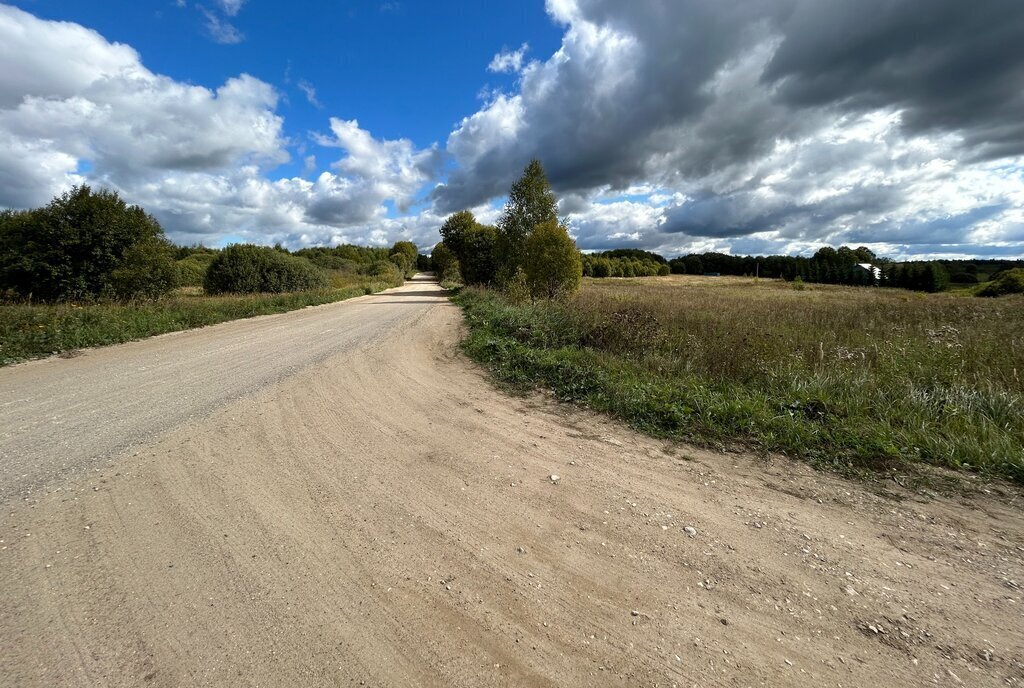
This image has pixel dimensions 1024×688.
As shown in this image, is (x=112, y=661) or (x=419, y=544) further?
(x=419, y=544)

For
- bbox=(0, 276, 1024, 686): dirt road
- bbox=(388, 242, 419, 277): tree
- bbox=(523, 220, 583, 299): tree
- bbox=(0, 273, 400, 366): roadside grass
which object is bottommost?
bbox=(0, 276, 1024, 686): dirt road

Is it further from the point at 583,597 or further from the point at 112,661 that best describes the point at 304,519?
the point at 583,597

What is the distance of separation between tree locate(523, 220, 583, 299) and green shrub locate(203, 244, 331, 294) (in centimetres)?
2225

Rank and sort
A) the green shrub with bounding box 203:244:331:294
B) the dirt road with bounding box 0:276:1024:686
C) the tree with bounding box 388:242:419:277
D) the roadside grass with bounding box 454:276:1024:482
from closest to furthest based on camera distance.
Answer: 1. the dirt road with bounding box 0:276:1024:686
2. the roadside grass with bounding box 454:276:1024:482
3. the green shrub with bounding box 203:244:331:294
4. the tree with bounding box 388:242:419:277

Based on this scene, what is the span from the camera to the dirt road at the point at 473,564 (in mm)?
2068

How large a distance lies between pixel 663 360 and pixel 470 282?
29823 millimetres

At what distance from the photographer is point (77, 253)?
1775cm

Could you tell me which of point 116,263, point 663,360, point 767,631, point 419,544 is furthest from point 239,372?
point 116,263

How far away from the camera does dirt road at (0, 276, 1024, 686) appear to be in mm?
2068

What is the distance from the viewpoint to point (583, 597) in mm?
2467

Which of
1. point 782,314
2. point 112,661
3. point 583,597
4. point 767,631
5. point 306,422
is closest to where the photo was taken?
point 112,661

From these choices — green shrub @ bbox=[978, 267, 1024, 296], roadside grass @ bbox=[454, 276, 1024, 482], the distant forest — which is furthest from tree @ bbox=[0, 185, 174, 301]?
the distant forest

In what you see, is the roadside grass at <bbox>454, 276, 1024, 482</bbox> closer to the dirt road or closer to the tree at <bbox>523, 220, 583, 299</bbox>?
the dirt road

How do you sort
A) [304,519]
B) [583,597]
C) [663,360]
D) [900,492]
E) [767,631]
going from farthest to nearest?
[663,360] < [900,492] < [304,519] < [583,597] < [767,631]
